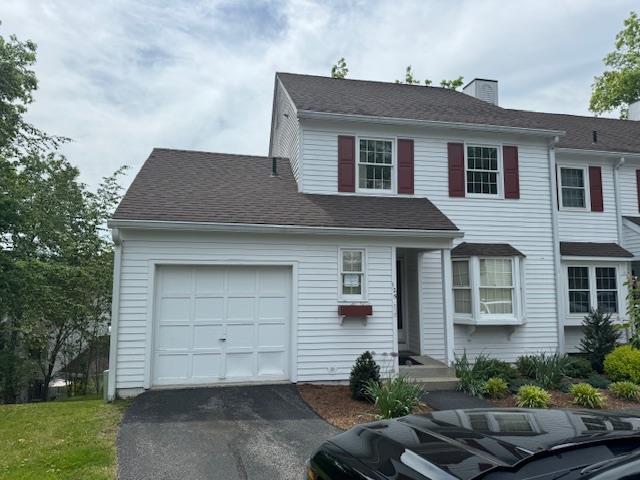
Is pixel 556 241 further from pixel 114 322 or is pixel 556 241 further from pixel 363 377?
pixel 114 322

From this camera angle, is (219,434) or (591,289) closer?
(219,434)

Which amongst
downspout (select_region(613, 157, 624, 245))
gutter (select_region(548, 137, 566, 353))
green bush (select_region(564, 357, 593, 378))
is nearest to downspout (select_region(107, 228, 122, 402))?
green bush (select_region(564, 357, 593, 378))

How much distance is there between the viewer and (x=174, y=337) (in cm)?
893

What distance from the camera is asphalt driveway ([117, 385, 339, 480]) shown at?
16.8 ft

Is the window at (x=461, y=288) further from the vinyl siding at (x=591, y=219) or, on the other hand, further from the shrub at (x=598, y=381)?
the vinyl siding at (x=591, y=219)

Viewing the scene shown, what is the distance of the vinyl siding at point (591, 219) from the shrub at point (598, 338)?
92.7 inches

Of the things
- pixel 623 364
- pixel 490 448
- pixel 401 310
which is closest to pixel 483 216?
pixel 401 310

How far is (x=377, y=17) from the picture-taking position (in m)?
Result: 11.6

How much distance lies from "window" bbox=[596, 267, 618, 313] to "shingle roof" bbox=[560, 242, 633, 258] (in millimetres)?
457

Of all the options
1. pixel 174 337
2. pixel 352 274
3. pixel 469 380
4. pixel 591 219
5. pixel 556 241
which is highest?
pixel 591 219

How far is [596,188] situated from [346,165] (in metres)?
7.38

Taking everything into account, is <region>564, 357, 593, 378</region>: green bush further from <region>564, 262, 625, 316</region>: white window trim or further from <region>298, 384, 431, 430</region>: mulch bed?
<region>298, 384, 431, 430</region>: mulch bed

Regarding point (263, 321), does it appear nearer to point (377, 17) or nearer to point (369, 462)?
point (369, 462)

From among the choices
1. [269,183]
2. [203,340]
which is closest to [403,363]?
[203,340]
